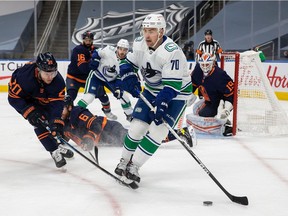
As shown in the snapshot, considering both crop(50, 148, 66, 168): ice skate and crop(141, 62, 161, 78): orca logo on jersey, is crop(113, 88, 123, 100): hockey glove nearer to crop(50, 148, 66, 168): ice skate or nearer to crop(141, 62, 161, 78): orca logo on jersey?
crop(50, 148, 66, 168): ice skate

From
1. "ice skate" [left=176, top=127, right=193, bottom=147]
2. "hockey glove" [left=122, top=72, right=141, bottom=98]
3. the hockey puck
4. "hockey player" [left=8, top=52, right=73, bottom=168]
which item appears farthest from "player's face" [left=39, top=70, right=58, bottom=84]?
"ice skate" [left=176, top=127, right=193, bottom=147]

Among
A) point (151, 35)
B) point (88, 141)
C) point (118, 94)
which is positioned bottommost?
point (88, 141)

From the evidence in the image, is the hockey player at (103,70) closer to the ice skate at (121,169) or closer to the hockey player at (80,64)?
the hockey player at (80,64)

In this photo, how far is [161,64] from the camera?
335 centimetres

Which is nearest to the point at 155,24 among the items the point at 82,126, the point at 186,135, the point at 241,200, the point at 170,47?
the point at 170,47

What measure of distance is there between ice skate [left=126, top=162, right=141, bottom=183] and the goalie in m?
2.05

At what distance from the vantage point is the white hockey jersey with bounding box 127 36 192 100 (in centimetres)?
328

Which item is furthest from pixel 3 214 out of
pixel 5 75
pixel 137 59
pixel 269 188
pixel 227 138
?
pixel 5 75

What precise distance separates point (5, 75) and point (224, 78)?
5.60m

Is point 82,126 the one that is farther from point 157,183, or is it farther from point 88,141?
point 157,183

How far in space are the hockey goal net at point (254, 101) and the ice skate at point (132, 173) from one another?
2220mm

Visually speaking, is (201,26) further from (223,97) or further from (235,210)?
(235,210)

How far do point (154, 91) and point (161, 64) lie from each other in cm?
28

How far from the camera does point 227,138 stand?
536cm
